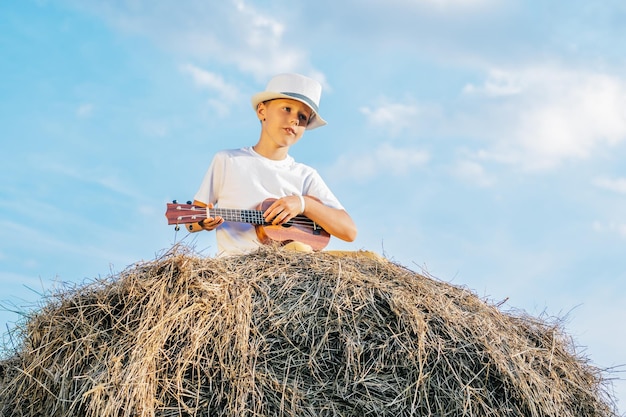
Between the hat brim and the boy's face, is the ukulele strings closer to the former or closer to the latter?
the boy's face

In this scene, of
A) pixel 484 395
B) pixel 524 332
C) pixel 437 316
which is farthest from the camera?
pixel 524 332

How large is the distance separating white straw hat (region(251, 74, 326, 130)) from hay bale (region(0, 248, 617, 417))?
1433 millimetres

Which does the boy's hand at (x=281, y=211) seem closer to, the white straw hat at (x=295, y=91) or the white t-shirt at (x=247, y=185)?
the white t-shirt at (x=247, y=185)

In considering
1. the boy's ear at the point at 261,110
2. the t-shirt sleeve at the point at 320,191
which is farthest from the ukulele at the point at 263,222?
the boy's ear at the point at 261,110

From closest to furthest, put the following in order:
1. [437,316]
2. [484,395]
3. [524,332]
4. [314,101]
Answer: [484,395] < [437,316] < [524,332] < [314,101]

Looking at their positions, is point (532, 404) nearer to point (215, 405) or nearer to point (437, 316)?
point (437, 316)

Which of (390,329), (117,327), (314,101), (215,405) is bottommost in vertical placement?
A: (215,405)

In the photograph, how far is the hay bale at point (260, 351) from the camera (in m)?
3.26

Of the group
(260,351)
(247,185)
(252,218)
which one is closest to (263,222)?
(252,218)

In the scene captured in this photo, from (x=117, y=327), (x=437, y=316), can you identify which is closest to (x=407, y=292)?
(x=437, y=316)

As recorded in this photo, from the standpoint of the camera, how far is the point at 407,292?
3793 millimetres

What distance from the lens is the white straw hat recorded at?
4992 millimetres

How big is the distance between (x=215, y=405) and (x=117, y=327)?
0.48 meters

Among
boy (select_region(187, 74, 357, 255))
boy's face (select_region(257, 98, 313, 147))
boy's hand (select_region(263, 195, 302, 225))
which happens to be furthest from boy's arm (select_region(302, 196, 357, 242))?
boy's face (select_region(257, 98, 313, 147))
